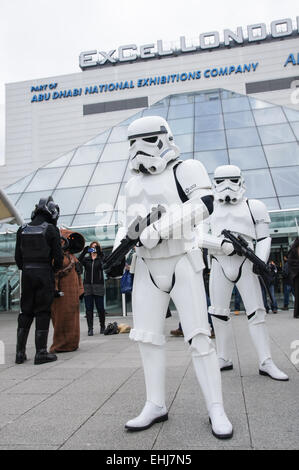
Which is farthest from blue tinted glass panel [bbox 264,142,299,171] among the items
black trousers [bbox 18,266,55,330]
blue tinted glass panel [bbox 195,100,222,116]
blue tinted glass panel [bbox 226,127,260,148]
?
black trousers [bbox 18,266,55,330]

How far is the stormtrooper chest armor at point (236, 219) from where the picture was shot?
369 centimetres

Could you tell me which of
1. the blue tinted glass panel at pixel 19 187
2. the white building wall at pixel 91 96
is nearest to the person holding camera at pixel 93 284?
the blue tinted glass panel at pixel 19 187

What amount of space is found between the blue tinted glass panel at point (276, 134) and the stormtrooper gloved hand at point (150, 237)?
11494mm

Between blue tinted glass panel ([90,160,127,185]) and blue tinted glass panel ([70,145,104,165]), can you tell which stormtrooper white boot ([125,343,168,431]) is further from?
blue tinted glass panel ([70,145,104,165])

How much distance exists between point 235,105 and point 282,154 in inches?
186

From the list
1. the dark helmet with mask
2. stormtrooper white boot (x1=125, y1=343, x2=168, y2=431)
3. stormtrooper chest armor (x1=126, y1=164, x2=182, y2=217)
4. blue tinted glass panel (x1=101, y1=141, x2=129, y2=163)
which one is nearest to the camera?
stormtrooper white boot (x1=125, y1=343, x2=168, y2=431)

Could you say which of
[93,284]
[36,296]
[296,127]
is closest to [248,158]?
[296,127]

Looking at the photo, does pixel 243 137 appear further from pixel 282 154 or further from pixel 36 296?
pixel 36 296

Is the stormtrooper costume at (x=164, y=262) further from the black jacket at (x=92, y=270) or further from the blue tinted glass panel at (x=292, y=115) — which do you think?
the blue tinted glass panel at (x=292, y=115)

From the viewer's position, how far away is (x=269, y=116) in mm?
14539

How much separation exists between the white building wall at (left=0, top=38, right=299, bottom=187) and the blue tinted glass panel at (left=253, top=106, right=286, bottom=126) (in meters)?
18.6

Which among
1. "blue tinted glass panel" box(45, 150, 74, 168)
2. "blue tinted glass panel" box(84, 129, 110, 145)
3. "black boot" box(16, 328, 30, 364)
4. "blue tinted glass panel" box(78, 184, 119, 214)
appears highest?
"blue tinted glass panel" box(84, 129, 110, 145)

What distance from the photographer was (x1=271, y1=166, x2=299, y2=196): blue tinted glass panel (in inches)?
415

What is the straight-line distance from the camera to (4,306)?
1329 cm
